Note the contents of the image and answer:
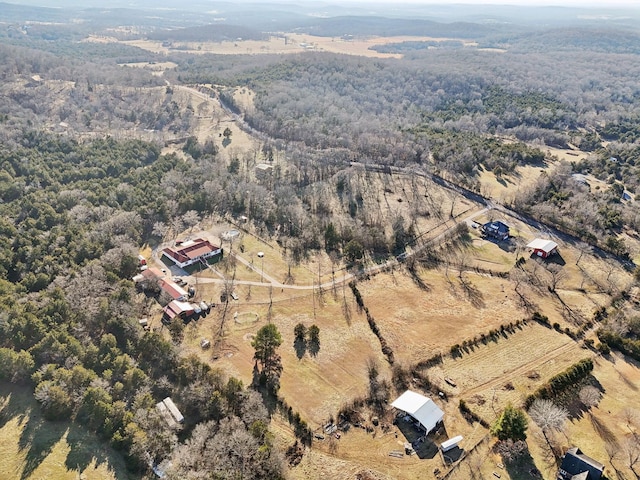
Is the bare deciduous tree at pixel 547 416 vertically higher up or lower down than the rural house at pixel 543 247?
higher up

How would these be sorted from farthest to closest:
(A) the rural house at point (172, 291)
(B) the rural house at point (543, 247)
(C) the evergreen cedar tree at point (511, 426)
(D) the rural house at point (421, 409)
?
(B) the rural house at point (543, 247) < (A) the rural house at point (172, 291) < (D) the rural house at point (421, 409) < (C) the evergreen cedar tree at point (511, 426)

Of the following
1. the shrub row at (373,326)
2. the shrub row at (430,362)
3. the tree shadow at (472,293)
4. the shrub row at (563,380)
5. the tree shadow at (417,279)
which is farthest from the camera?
the tree shadow at (417,279)

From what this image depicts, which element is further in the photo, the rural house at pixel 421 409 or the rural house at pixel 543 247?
the rural house at pixel 543 247

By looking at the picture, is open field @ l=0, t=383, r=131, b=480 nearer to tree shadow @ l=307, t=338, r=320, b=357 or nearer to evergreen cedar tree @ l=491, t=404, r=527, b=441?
tree shadow @ l=307, t=338, r=320, b=357

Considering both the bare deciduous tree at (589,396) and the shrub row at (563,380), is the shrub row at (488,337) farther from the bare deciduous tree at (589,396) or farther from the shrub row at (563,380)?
the bare deciduous tree at (589,396)

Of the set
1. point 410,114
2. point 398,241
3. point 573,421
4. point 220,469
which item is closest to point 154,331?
point 220,469

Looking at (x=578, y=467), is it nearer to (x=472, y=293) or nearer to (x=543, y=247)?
(x=472, y=293)

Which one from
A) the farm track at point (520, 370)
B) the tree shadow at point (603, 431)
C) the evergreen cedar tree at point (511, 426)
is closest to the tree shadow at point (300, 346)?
the farm track at point (520, 370)

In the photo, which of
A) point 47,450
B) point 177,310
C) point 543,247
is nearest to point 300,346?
point 177,310
